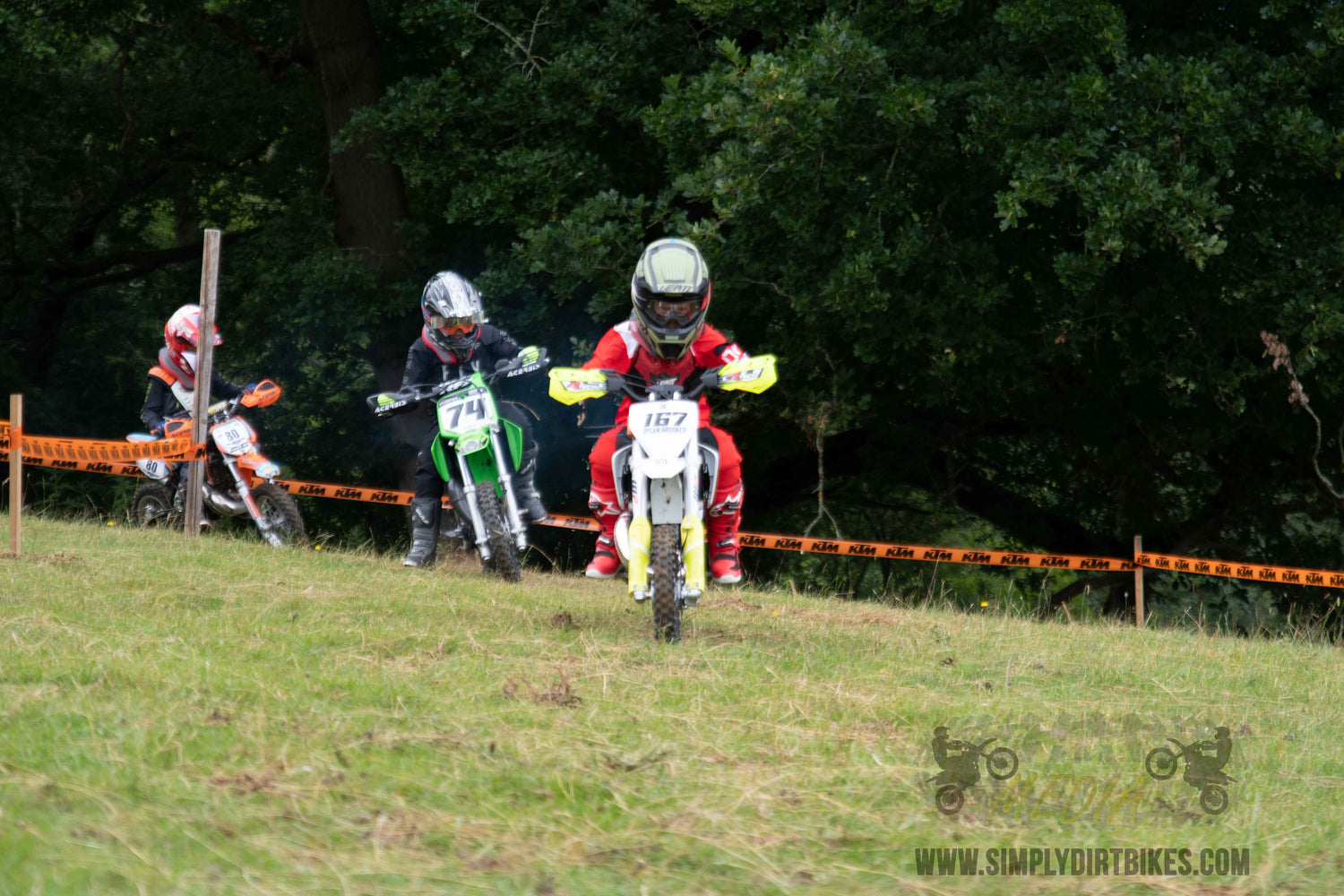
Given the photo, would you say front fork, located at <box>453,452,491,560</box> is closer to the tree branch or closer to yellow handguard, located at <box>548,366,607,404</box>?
yellow handguard, located at <box>548,366,607,404</box>

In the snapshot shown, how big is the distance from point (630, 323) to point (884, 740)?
10.4 feet

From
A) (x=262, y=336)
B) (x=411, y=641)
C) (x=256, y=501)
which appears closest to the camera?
(x=411, y=641)

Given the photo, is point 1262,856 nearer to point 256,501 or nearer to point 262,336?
point 256,501

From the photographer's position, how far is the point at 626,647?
6.06 metres

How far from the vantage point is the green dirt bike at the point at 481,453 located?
29.9 feet

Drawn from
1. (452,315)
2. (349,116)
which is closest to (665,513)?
(452,315)

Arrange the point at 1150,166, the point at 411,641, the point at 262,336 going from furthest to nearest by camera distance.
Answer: the point at 262,336 → the point at 1150,166 → the point at 411,641

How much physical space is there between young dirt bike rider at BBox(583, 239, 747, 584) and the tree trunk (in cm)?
852

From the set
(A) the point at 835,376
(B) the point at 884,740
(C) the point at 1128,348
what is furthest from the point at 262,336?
(B) the point at 884,740

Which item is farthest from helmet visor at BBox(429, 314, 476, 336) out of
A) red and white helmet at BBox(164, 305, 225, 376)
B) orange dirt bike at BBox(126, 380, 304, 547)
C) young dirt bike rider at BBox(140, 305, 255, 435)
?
red and white helmet at BBox(164, 305, 225, 376)

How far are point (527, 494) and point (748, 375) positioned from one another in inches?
130

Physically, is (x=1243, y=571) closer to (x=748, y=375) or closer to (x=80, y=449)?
(x=748, y=375)

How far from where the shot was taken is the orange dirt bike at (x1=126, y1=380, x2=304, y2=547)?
1127 centimetres

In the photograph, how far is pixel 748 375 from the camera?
22.2ft
